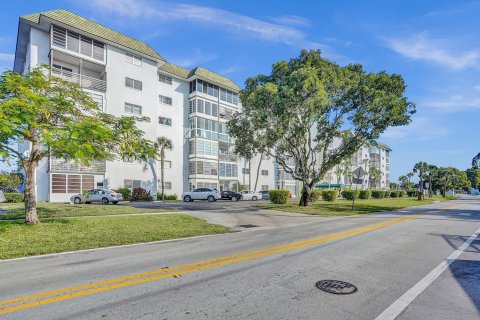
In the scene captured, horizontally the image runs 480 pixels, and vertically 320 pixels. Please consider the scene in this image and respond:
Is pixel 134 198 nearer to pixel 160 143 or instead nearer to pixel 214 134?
pixel 160 143

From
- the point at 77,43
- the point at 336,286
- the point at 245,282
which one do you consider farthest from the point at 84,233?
the point at 77,43

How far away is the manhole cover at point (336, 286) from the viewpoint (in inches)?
200

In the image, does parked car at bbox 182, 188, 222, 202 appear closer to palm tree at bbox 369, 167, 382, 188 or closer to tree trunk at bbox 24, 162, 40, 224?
tree trunk at bbox 24, 162, 40, 224

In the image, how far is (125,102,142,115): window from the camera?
35125 mm

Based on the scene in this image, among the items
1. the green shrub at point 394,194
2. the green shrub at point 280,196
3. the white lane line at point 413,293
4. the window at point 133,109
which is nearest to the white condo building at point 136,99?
the window at point 133,109

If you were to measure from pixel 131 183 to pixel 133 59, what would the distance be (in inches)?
593

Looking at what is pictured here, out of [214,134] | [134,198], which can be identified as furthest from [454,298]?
[214,134]

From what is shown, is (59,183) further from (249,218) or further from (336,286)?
(336,286)

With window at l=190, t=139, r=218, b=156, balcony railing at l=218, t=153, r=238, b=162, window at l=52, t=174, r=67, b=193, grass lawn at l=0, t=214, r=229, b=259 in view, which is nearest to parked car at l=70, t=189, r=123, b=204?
window at l=52, t=174, r=67, b=193

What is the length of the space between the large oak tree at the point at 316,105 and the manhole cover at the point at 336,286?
17.2 m

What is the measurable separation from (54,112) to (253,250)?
8226 millimetres

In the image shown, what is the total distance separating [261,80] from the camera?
80.6 feet

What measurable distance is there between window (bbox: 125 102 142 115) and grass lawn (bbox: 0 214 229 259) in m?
24.0

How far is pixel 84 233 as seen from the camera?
10.8 meters
